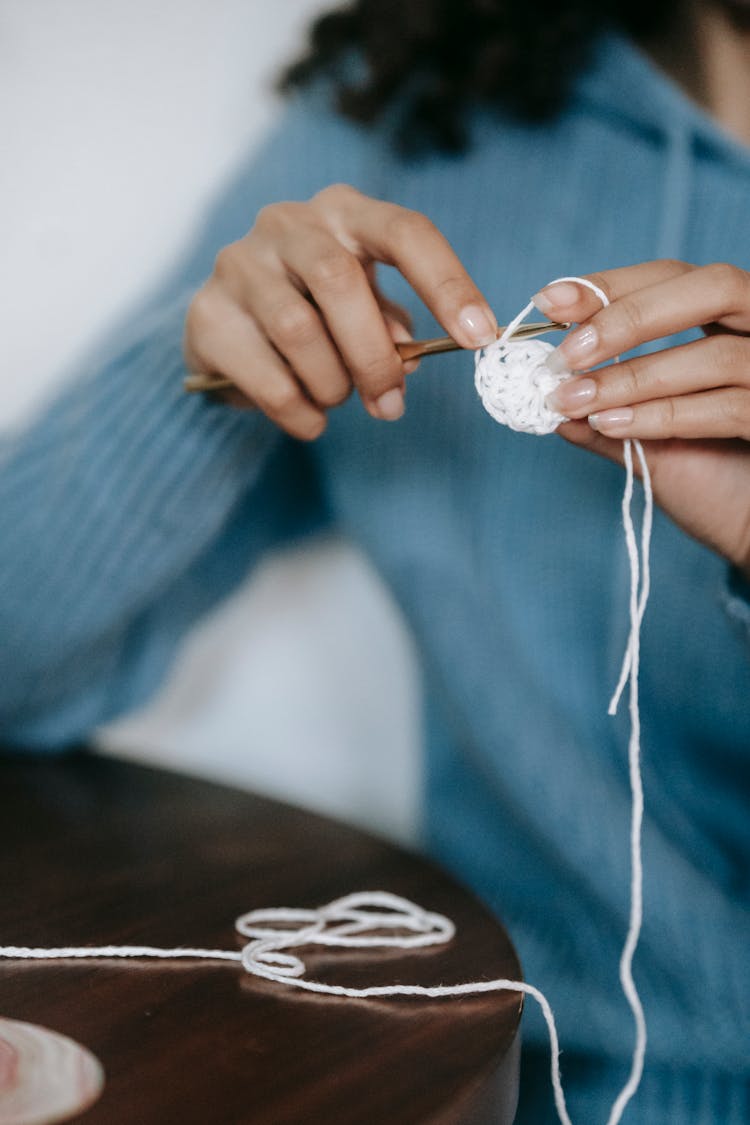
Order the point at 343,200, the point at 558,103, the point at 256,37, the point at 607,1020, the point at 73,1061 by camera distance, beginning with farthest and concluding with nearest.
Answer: the point at 256,37, the point at 558,103, the point at 607,1020, the point at 343,200, the point at 73,1061

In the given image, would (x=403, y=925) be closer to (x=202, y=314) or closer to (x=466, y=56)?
(x=202, y=314)

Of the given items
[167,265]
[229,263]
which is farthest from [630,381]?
[167,265]

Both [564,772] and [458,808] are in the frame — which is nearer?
[564,772]

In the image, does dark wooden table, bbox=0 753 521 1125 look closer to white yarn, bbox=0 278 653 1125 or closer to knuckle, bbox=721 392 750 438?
white yarn, bbox=0 278 653 1125

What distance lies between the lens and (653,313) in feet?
1.49

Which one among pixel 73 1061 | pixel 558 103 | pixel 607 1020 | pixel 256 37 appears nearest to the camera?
pixel 73 1061

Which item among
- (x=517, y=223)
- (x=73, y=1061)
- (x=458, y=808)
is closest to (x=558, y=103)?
(x=517, y=223)

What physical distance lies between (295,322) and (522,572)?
328 mm

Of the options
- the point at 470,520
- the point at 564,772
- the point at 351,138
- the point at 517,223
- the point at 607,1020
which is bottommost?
the point at 607,1020

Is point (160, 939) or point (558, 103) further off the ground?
point (558, 103)

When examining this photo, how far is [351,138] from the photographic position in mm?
820

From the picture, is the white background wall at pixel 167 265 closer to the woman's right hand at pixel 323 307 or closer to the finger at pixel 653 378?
the woman's right hand at pixel 323 307

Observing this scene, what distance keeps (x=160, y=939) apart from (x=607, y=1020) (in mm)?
336

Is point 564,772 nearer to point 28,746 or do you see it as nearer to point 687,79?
point 28,746
